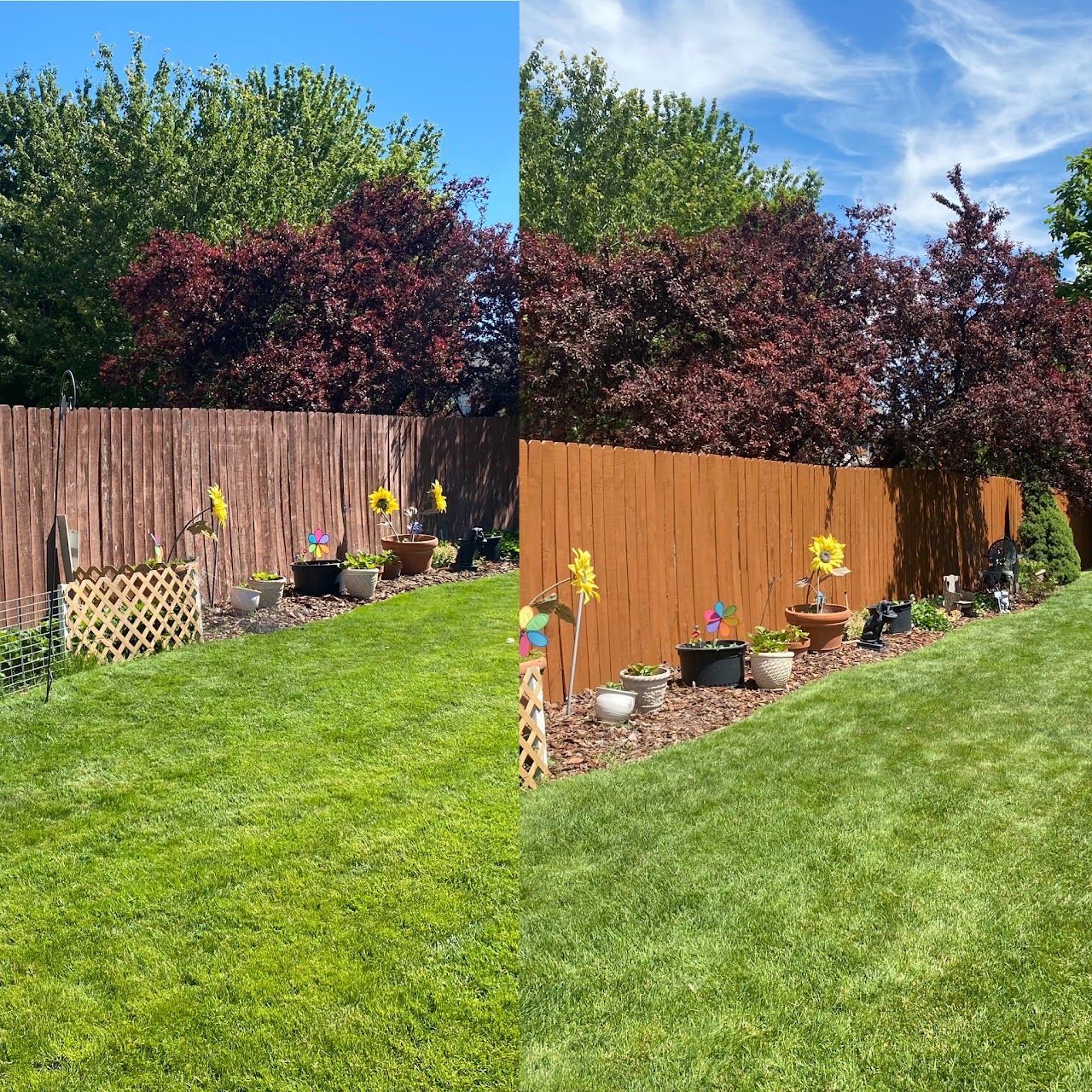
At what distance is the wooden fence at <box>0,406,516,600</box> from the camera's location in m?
6.62

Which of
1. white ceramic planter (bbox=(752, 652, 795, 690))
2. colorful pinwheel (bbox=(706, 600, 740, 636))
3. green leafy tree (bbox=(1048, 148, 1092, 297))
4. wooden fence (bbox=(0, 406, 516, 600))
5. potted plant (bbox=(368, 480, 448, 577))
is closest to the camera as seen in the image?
white ceramic planter (bbox=(752, 652, 795, 690))

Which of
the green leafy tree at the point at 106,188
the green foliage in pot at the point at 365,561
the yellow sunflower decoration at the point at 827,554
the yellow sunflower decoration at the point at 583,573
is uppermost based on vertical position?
the green leafy tree at the point at 106,188

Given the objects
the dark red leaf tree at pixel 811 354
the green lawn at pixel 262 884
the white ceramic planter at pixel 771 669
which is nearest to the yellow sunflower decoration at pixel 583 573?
the green lawn at pixel 262 884

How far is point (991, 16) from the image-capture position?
16.5 ft

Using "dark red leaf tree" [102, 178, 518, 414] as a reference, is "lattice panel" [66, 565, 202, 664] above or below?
below

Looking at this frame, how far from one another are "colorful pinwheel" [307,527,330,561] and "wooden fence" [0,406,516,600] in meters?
0.10

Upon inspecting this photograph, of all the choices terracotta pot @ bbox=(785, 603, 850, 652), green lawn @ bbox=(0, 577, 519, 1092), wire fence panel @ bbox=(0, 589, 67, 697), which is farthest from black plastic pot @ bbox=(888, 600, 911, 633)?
wire fence panel @ bbox=(0, 589, 67, 697)

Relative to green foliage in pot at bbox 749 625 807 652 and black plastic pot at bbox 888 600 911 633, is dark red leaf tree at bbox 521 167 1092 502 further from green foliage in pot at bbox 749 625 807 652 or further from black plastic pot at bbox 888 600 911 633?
green foliage in pot at bbox 749 625 807 652

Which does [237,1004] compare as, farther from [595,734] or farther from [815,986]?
[595,734]

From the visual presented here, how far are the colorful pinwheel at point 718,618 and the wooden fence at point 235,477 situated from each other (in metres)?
2.72

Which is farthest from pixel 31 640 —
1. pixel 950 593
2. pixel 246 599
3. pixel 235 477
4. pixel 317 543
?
pixel 950 593

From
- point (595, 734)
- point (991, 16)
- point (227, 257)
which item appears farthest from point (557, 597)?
point (227, 257)

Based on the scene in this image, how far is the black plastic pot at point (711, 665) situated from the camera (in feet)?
18.5

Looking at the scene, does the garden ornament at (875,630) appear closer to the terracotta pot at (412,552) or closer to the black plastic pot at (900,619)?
the black plastic pot at (900,619)
